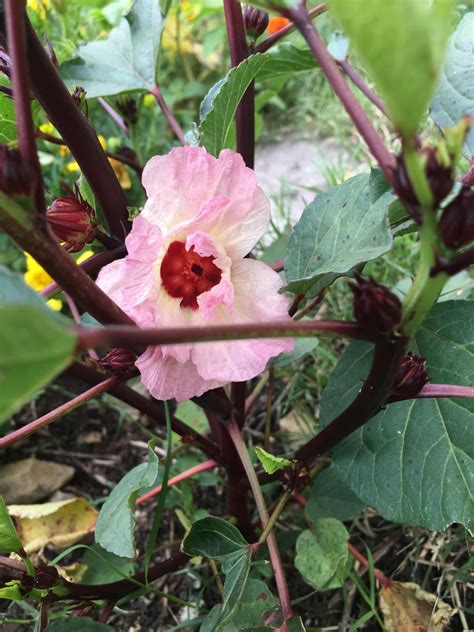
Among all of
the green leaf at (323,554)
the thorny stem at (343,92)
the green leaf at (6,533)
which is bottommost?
the green leaf at (323,554)

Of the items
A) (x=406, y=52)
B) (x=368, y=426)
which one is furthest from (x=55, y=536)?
(x=406, y=52)

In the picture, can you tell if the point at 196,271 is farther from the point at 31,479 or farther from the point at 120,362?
the point at 31,479

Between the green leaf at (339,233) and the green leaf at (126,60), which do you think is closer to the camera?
the green leaf at (339,233)

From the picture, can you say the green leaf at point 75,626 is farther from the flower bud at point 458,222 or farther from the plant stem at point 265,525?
the flower bud at point 458,222

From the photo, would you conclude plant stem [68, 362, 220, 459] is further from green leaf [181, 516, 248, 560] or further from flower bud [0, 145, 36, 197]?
flower bud [0, 145, 36, 197]

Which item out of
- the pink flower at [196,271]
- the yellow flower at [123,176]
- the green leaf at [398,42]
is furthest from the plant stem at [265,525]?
the yellow flower at [123,176]
